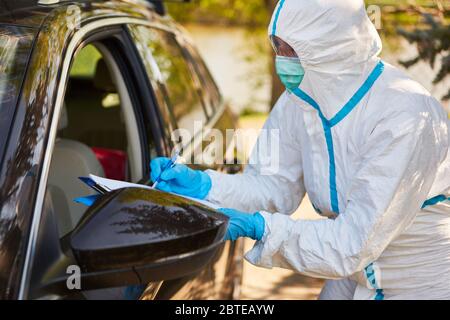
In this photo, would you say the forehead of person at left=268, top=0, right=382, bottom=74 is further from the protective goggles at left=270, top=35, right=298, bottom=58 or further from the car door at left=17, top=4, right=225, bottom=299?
the car door at left=17, top=4, right=225, bottom=299

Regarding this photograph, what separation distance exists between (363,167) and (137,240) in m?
0.84

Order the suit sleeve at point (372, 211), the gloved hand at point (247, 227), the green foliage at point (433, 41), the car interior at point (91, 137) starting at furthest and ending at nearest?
1. the green foliage at point (433, 41)
2. the car interior at point (91, 137)
3. the gloved hand at point (247, 227)
4. the suit sleeve at point (372, 211)

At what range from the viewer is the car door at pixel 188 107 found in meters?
2.95

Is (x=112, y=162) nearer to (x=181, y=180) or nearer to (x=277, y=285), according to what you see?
(x=181, y=180)

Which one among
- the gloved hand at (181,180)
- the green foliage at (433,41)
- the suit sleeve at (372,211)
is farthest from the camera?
the green foliage at (433,41)

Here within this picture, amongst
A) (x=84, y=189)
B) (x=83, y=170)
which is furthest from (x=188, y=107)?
(x=84, y=189)

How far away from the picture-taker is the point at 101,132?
4059mm

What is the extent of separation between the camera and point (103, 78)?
360cm

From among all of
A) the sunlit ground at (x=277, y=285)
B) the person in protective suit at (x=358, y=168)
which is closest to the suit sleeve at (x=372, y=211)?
the person in protective suit at (x=358, y=168)

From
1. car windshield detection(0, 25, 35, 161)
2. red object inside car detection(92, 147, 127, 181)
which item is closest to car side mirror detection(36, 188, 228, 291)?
car windshield detection(0, 25, 35, 161)

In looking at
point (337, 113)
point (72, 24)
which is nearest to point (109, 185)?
point (72, 24)

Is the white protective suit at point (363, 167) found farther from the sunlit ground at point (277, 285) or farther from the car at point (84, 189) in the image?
the sunlit ground at point (277, 285)

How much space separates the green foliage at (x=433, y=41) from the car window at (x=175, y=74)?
176cm

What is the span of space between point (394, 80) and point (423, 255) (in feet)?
2.08
